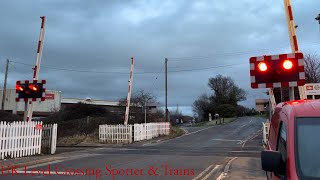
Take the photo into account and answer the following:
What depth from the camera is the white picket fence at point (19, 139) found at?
15.9 m

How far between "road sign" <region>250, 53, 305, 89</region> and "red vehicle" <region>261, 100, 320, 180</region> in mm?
5089

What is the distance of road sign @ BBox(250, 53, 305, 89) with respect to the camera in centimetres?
909

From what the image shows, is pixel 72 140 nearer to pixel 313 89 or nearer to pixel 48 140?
Result: pixel 48 140

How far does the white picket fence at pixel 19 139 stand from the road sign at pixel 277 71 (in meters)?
10.7

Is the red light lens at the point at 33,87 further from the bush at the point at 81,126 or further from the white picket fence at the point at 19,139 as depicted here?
the bush at the point at 81,126

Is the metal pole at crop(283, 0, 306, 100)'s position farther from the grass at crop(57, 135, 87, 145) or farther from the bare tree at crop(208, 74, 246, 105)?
the bare tree at crop(208, 74, 246, 105)

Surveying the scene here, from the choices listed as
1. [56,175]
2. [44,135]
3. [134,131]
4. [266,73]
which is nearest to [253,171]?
[266,73]

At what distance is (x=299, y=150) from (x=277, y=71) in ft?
19.0

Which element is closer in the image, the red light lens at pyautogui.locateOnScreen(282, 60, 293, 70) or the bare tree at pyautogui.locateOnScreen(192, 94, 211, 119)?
the red light lens at pyautogui.locateOnScreen(282, 60, 293, 70)

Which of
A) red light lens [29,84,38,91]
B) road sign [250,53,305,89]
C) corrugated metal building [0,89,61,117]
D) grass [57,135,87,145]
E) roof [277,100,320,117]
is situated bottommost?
grass [57,135,87,145]

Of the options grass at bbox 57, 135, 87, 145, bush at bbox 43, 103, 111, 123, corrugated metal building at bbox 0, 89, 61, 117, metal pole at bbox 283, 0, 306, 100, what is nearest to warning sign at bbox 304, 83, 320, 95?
metal pole at bbox 283, 0, 306, 100

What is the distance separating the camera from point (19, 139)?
16750 mm

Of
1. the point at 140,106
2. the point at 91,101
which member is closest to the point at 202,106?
the point at 91,101

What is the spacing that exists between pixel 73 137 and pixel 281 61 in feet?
82.2
